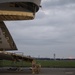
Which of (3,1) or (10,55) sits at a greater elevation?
(3,1)

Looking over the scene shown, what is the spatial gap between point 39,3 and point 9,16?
6.74 m

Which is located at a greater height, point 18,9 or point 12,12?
point 18,9

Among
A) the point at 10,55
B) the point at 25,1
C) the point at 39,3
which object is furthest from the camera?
the point at 39,3

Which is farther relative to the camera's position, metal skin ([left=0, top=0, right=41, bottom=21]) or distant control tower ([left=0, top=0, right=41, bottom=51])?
distant control tower ([left=0, top=0, right=41, bottom=51])

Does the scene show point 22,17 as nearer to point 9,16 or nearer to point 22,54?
point 9,16

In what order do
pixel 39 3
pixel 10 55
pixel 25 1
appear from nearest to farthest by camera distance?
1. pixel 10 55
2. pixel 25 1
3. pixel 39 3

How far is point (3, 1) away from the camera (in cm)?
6328

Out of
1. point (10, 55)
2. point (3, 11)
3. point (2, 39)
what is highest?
point (3, 11)

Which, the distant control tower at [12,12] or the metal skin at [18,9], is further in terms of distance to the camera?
the distant control tower at [12,12]

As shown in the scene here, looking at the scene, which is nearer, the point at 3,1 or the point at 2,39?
the point at 3,1

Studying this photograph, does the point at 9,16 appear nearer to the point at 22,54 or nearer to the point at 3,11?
the point at 3,11

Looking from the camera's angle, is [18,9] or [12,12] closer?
[12,12]

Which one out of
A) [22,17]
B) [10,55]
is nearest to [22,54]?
[10,55]

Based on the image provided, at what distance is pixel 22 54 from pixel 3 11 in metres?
9.42
